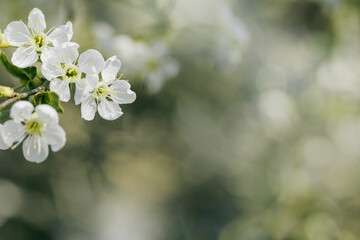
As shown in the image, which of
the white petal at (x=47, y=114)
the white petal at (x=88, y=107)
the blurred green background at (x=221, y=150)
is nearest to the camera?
the white petal at (x=47, y=114)

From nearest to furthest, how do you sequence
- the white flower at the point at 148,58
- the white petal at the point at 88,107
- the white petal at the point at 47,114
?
1. the white petal at the point at 47,114
2. the white petal at the point at 88,107
3. the white flower at the point at 148,58

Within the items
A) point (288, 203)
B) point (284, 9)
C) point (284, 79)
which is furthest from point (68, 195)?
point (284, 9)

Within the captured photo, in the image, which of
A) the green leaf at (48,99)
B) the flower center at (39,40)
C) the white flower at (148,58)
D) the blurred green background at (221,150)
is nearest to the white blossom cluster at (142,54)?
the white flower at (148,58)

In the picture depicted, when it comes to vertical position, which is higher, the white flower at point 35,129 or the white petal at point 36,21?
the white petal at point 36,21

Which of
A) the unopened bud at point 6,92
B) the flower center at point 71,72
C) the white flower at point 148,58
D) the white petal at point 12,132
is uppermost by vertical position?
the white flower at point 148,58

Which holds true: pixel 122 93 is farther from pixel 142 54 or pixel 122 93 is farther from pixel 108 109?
pixel 142 54

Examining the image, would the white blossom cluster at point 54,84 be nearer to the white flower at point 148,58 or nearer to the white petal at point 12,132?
the white petal at point 12,132

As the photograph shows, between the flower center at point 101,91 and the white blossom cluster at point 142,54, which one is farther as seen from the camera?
A: the white blossom cluster at point 142,54

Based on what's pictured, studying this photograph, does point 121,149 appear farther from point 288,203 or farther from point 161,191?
point 288,203
